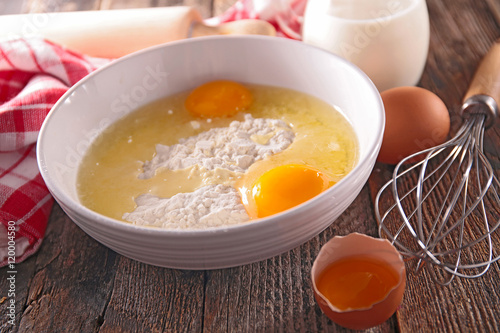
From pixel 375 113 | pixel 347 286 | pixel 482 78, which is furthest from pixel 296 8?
pixel 347 286

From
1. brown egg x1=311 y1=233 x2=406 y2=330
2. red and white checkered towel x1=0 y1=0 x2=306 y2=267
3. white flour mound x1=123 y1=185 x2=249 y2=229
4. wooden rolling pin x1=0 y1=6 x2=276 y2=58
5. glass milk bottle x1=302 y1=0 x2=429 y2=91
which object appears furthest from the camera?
wooden rolling pin x1=0 y1=6 x2=276 y2=58

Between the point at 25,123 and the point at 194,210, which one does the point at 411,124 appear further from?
the point at 25,123

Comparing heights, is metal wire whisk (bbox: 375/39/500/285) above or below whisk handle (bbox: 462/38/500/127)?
below

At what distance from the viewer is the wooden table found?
0.87m

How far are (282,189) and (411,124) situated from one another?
0.36 metres

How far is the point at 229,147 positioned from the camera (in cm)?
112

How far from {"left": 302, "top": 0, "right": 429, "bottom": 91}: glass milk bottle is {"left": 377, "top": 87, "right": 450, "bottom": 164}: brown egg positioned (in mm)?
191

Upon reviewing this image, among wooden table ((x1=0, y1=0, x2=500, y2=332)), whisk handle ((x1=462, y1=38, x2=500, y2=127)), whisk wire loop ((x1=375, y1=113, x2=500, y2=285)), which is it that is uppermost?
whisk handle ((x1=462, y1=38, x2=500, y2=127))

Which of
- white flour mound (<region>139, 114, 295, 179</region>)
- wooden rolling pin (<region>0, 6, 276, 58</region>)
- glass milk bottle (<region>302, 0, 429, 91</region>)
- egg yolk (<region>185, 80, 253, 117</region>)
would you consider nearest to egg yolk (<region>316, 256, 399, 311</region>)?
white flour mound (<region>139, 114, 295, 179</region>)

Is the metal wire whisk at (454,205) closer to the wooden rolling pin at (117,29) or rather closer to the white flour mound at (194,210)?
the white flour mound at (194,210)

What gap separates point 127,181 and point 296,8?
95cm

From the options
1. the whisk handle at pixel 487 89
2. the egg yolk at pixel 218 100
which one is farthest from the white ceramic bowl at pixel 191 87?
the whisk handle at pixel 487 89

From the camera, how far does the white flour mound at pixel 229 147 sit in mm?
1088

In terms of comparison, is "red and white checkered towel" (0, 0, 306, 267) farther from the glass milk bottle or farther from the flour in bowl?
the glass milk bottle
